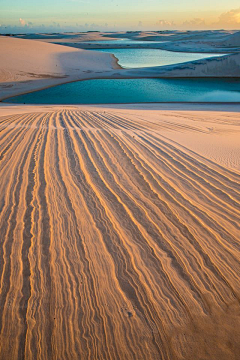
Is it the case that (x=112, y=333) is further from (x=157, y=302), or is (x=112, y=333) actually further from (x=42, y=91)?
(x=42, y=91)

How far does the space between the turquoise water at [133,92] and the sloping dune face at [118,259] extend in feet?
38.3

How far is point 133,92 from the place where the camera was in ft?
52.5

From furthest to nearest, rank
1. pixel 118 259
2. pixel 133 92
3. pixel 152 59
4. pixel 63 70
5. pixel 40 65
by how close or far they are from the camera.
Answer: pixel 152 59
pixel 40 65
pixel 63 70
pixel 133 92
pixel 118 259

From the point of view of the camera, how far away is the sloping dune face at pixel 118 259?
1.61 m

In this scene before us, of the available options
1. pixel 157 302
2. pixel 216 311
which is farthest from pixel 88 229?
pixel 216 311

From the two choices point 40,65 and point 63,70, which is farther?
point 40,65

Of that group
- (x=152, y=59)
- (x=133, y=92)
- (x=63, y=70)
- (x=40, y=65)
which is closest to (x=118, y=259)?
(x=133, y=92)

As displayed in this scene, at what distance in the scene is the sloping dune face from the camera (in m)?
1.61

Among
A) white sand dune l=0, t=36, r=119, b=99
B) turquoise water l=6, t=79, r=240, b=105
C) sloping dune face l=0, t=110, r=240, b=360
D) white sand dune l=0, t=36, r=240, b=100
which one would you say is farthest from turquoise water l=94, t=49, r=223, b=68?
sloping dune face l=0, t=110, r=240, b=360

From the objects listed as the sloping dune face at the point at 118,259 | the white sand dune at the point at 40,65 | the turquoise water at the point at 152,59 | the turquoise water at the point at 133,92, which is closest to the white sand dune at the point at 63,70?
the white sand dune at the point at 40,65

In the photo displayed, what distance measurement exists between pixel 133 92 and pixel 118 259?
1505cm

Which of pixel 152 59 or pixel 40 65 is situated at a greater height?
pixel 152 59

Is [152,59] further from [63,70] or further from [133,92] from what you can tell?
[133,92]

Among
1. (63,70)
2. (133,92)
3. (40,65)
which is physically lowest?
(133,92)
